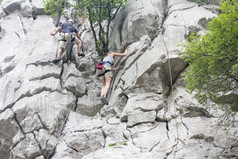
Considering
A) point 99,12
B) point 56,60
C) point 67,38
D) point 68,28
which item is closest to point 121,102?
point 56,60

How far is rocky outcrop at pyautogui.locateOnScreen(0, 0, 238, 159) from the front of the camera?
6980 mm

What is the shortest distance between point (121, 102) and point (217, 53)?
4869 mm

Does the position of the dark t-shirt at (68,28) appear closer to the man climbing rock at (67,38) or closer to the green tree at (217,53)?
the man climbing rock at (67,38)

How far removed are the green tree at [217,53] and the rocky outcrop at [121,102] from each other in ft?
3.37

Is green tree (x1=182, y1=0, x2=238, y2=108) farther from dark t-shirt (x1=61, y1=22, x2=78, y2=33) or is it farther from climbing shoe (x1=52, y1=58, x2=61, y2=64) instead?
dark t-shirt (x1=61, y1=22, x2=78, y2=33)

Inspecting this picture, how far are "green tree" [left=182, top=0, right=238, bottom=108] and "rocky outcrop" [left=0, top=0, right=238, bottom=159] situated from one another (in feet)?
3.37

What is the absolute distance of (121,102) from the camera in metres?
9.58

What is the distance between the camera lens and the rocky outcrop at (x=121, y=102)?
6980mm

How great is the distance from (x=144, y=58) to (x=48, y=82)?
4928mm

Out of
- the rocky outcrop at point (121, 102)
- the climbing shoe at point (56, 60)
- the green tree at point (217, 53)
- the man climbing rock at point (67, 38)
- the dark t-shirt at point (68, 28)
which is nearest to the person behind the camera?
the green tree at point (217, 53)

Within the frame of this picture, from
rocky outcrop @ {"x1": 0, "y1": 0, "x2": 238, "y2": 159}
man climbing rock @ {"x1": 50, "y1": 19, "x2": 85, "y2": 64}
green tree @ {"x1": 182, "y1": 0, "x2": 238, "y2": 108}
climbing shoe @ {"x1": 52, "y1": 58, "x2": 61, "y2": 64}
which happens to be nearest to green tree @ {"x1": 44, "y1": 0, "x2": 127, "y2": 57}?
rocky outcrop @ {"x1": 0, "y1": 0, "x2": 238, "y2": 159}

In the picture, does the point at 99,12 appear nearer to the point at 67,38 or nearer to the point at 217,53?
the point at 67,38

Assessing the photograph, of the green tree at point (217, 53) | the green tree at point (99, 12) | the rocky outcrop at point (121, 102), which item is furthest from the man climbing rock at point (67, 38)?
the green tree at point (217, 53)

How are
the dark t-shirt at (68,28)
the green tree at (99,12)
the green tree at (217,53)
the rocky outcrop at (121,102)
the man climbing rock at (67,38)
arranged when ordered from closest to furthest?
the green tree at (217,53), the rocky outcrop at (121,102), the green tree at (99,12), the man climbing rock at (67,38), the dark t-shirt at (68,28)
